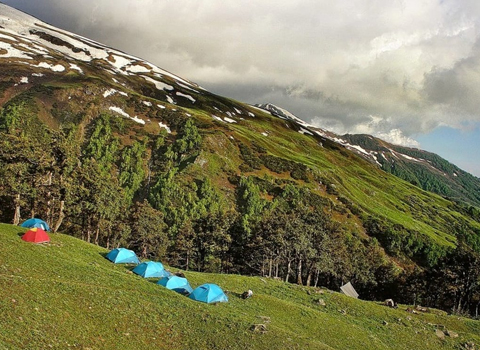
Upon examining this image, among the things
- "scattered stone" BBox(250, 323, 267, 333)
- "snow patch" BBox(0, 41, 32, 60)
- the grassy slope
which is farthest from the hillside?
"scattered stone" BBox(250, 323, 267, 333)

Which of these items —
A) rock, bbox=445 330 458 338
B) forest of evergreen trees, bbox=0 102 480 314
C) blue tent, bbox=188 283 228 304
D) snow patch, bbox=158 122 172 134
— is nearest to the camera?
blue tent, bbox=188 283 228 304

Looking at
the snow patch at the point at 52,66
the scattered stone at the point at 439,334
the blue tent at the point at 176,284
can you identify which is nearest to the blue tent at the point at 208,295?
the blue tent at the point at 176,284

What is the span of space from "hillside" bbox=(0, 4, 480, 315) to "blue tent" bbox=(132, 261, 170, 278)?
63.4 feet

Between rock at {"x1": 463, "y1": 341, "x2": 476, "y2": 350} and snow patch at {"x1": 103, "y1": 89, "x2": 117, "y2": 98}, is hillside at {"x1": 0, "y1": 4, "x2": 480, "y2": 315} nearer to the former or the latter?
snow patch at {"x1": 103, "y1": 89, "x2": 117, "y2": 98}

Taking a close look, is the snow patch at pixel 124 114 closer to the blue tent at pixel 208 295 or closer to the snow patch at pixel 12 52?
the snow patch at pixel 12 52

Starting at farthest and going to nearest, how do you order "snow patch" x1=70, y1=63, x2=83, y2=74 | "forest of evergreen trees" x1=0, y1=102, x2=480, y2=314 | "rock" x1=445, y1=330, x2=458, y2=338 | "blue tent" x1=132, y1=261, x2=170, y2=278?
"snow patch" x1=70, y1=63, x2=83, y2=74
"forest of evergreen trees" x1=0, y1=102, x2=480, y2=314
"rock" x1=445, y1=330, x2=458, y2=338
"blue tent" x1=132, y1=261, x2=170, y2=278

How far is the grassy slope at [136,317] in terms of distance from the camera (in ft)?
73.9

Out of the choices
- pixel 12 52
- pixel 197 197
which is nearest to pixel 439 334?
pixel 197 197

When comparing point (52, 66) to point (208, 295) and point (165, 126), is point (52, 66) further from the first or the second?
point (208, 295)

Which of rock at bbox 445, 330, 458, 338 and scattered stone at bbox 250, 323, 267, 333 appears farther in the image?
rock at bbox 445, 330, 458, 338

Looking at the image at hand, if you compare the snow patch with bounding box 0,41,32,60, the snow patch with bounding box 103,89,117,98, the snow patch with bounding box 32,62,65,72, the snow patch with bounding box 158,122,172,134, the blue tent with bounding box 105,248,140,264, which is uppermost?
the snow patch with bounding box 0,41,32,60

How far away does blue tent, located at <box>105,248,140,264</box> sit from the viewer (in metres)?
46.2

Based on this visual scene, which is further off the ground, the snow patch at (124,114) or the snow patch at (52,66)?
the snow patch at (52,66)

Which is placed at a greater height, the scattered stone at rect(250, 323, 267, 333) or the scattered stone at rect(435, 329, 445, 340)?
the scattered stone at rect(250, 323, 267, 333)
